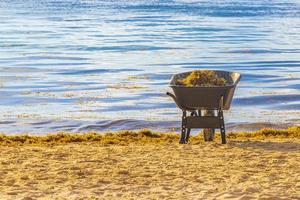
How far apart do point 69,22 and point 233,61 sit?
1000 inches

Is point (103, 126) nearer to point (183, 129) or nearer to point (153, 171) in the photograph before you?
point (183, 129)

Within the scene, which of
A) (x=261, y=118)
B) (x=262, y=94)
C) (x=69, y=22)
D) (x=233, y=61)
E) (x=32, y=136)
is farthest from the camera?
(x=69, y=22)

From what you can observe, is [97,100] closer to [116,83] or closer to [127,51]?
[116,83]

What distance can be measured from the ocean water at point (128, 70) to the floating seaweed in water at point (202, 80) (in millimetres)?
2709

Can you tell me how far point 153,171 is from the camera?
32.5 feet

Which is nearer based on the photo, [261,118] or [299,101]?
[261,118]

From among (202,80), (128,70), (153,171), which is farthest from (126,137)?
(128,70)

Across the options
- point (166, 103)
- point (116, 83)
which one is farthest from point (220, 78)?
point (116, 83)

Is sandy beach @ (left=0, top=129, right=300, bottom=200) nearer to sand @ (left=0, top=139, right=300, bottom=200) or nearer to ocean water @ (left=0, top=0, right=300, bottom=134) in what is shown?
sand @ (left=0, top=139, right=300, bottom=200)

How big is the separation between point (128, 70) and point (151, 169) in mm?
13816

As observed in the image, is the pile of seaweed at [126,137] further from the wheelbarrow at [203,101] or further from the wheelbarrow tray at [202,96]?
the wheelbarrow tray at [202,96]

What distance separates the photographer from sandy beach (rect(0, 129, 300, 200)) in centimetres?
884

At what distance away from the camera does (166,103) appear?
17.2 m

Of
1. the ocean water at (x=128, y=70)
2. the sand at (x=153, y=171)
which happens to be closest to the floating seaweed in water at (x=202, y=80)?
the sand at (x=153, y=171)
